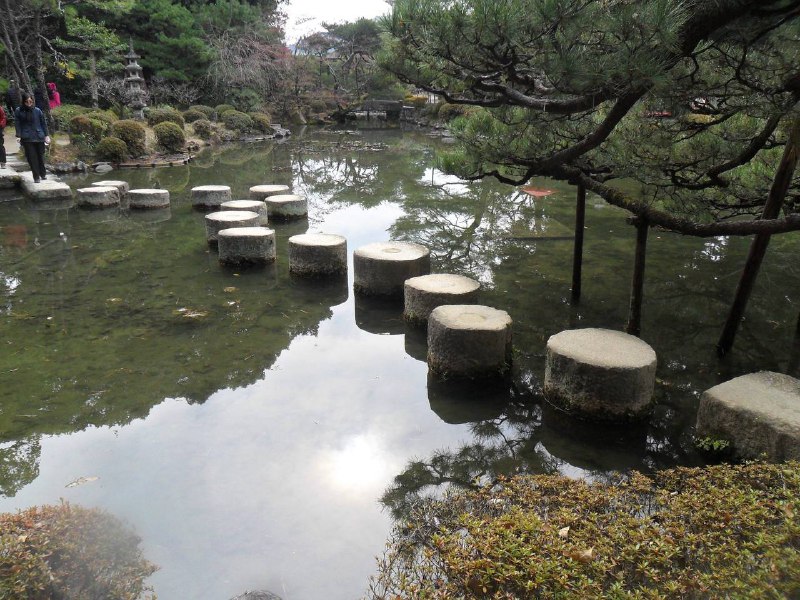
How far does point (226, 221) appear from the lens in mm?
8445

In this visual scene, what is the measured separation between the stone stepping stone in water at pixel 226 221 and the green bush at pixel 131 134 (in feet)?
33.9

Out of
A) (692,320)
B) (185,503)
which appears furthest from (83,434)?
(692,320)

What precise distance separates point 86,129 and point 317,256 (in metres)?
13.1

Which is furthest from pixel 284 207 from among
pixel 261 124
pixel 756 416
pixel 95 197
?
pixel 261 124

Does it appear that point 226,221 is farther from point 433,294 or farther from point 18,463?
point 18,463

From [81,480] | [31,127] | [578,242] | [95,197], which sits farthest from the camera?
[31,127]

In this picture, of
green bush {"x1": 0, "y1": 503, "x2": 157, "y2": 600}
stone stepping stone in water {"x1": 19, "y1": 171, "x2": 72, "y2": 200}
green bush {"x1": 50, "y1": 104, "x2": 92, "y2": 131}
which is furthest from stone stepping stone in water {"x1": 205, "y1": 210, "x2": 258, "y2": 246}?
green bush {"x1": 50, "y1": 104, "x2": 92, "y2": 131}

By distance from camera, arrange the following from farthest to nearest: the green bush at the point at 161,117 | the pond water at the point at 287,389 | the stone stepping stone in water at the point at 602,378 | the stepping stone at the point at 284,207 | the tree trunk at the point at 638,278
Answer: the green bush at the point at 161,117
the stepping stone at the point at 284,207
the tree trunk at the point at 638,278
the stone stepping stone in water at the point at 602,378
the pond water at the point at 287,389

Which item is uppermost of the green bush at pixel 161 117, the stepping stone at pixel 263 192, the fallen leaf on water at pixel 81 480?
the green bush at pixel 161 117

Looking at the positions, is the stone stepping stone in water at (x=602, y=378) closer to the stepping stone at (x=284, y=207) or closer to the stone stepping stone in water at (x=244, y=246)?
the stone stepping stone in water at (x=244, y=246)

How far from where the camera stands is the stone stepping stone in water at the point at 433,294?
5.73 m

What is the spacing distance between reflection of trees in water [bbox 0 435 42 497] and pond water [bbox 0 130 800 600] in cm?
1

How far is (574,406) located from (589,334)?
64cm

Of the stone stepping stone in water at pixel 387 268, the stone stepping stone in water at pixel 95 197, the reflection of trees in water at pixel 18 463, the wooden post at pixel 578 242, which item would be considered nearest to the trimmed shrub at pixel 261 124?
the stone stepping stone in water at pixel 95 197
